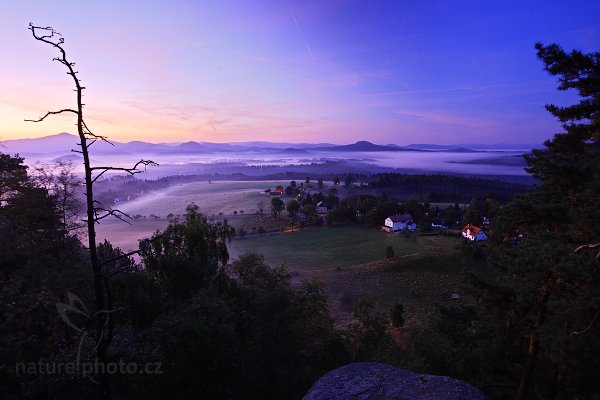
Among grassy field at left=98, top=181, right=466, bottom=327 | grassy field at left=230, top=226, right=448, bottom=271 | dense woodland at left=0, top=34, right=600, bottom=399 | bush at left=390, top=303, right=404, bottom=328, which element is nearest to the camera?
dense woodland at left=0, top=34, right=600, bottom=399

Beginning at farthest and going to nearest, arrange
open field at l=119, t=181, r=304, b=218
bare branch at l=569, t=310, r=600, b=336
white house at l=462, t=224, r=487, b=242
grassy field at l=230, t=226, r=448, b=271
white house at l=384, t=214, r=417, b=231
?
open field at l=119, t=181, r=304, b=218 < white house at l=384, t=214, r=417, b=231 < white house at l=462, t=224, r=487, b=242 < grassy field at l=230, t=226, r=448, b=271 < bare branch at l=569, t=310, r=600, b=336

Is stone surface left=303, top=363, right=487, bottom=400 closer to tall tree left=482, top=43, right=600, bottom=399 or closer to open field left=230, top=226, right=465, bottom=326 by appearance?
tall tree left=482, top=43, right=600, bottom=399

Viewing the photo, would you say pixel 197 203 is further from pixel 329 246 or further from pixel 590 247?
pixel 590 247

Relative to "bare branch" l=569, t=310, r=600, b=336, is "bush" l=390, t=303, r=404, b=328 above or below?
below

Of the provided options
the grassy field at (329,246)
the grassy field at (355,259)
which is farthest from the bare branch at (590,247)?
the grassy field at (329,246)

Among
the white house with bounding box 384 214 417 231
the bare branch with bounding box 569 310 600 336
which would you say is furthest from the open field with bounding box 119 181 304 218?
the bare branch with bounding box 569 310 600 336

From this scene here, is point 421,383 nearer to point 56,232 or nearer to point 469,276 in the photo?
point 469,276

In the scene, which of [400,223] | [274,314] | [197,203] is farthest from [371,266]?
[197,203]
